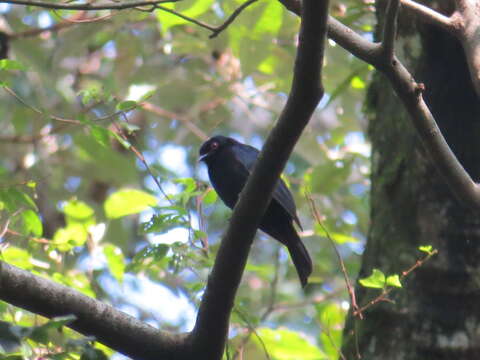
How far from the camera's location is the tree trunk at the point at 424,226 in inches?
129

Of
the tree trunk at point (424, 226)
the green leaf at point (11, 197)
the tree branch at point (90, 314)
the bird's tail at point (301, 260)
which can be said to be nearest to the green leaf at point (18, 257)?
the green leaf at point (11, 197)

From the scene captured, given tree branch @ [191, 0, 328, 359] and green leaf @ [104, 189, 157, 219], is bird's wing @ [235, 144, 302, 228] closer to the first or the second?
green leaf @ [104, 189, 157, 219]

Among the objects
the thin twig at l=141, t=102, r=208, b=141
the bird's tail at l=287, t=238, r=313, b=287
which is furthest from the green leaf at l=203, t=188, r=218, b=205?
the thin twig at l=141, t=102, r=208, b=141

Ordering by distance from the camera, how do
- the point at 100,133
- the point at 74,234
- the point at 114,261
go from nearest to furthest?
the point at 100,133 < the point at 74,234 < the point at 114,261

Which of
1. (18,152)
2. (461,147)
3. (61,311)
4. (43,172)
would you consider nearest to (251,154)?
(461,147)

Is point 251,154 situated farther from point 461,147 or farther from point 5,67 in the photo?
point 5,67

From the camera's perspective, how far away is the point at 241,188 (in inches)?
180

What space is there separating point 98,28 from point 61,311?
10.7ft

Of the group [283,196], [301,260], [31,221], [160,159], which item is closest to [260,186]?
[31,221]

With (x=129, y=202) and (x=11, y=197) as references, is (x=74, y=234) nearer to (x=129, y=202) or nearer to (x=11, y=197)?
(x=129, y=202)

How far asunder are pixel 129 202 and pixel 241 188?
807 mm

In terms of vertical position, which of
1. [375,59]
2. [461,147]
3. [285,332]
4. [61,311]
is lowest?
[61,311]

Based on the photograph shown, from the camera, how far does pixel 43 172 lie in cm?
611

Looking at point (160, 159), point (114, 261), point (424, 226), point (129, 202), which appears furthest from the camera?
point (160, 159)
